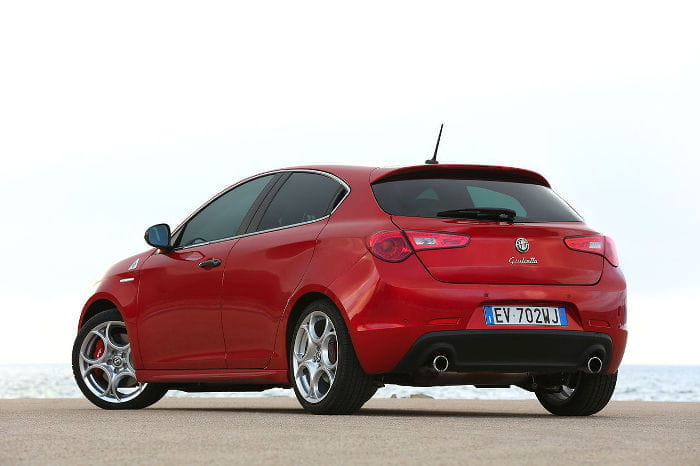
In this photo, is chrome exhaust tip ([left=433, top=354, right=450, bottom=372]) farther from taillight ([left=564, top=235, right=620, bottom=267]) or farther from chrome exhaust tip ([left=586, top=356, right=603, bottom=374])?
taillight ([left=564, top=235, right=620, bottom=267])

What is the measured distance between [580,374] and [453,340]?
160 cm

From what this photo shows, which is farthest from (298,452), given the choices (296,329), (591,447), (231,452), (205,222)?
(205,222)

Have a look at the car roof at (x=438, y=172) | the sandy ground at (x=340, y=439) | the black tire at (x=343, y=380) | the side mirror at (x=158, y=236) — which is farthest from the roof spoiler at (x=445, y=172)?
the side mirror at (x=158, y=236)

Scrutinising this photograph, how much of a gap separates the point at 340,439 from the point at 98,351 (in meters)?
4.41

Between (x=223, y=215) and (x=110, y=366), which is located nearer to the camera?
(x=223, y=215)

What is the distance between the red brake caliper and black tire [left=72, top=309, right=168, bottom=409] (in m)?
0.05

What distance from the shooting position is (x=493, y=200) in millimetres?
8062

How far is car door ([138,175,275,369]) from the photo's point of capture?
8883 mm

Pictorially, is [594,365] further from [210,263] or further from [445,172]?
[210,263]

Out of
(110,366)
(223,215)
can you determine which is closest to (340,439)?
(223,215)

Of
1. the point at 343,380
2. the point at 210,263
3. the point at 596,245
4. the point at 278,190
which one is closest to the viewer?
the point at 343,380

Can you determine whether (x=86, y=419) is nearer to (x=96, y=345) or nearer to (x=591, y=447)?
(x=96, y=345)

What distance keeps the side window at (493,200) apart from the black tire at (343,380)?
1173mm

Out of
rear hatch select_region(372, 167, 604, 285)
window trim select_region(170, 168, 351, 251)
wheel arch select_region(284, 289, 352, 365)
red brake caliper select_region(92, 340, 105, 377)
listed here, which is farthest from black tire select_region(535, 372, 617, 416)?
red brake caliper select_region(92, 340, 105, 377)
